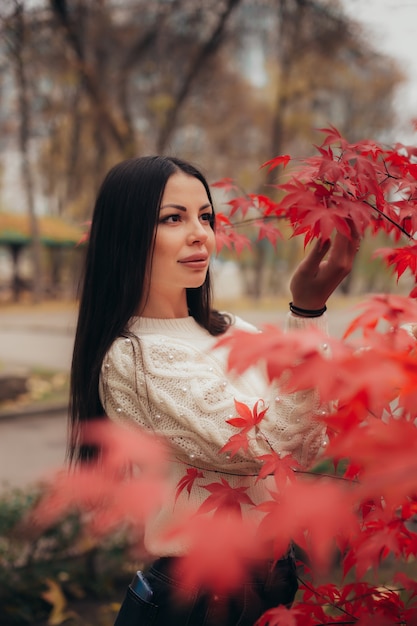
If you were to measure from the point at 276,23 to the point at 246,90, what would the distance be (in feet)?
33.3

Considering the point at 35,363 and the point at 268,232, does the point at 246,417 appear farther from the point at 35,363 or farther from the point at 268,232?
the point at 35,363

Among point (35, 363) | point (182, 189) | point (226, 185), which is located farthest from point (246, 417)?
point (35, 363)

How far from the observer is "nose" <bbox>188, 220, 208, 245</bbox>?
169 cm

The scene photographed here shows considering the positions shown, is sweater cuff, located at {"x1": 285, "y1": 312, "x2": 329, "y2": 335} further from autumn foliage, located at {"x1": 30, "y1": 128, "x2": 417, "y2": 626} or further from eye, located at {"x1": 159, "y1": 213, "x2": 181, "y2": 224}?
eye, located at {"x1": 159, "y1": 213, "x2": 181, "y2": 224}

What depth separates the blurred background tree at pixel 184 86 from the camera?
9250 millimetres

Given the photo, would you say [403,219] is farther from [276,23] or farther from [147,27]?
[276,23]

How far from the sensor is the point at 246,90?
2166cm

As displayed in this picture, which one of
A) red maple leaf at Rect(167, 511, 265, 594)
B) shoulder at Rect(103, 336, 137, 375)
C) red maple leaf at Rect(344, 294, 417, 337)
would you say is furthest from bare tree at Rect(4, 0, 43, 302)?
red maple leaf at Rect(167, 511, 265, 594)

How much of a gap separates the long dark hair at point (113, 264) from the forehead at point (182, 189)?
16 mm

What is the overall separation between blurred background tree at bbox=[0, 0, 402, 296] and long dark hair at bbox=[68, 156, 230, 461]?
0.32 meters

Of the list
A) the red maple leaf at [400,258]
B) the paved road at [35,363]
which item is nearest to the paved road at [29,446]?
the paved road at [35,363]

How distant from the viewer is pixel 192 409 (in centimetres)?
153

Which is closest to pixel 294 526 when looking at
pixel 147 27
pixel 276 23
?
pixel 147 27

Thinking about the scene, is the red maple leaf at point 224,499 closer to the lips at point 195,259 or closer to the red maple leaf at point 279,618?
the red maple leaf at point 279,618
